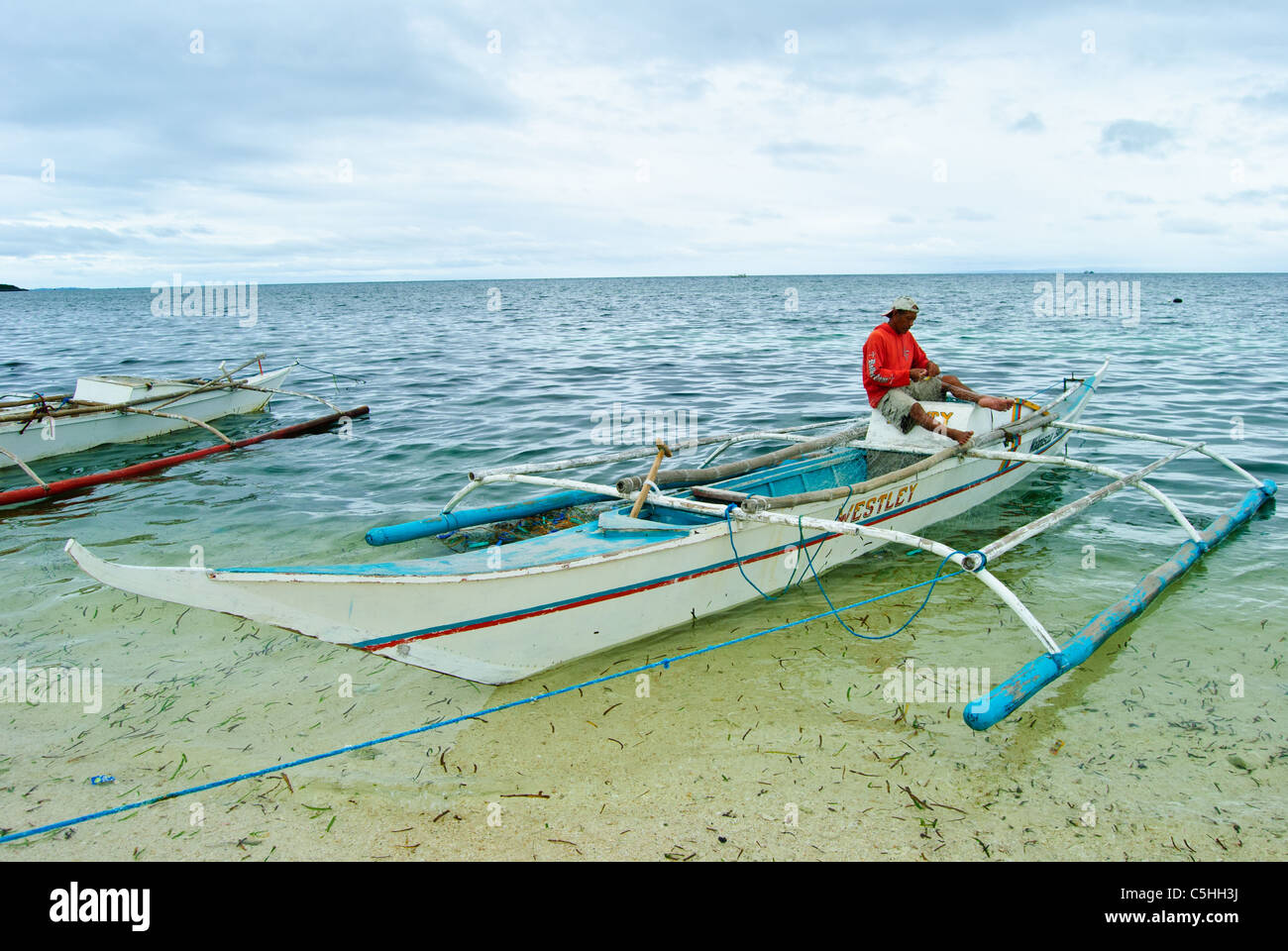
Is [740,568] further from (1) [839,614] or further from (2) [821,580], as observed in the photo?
(2) [821,580]

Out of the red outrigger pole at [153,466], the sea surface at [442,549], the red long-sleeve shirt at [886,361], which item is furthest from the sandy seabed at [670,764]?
the red outrigger pole at [153,466]

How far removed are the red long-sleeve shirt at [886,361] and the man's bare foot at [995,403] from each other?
3.33 feet

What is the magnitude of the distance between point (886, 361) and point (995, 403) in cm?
166

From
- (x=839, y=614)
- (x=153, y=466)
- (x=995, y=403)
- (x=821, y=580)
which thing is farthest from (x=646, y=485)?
(x=153, y=466)

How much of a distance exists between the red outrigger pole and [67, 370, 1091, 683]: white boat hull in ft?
25.5

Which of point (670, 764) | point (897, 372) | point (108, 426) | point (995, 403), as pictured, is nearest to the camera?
point (670, 764)

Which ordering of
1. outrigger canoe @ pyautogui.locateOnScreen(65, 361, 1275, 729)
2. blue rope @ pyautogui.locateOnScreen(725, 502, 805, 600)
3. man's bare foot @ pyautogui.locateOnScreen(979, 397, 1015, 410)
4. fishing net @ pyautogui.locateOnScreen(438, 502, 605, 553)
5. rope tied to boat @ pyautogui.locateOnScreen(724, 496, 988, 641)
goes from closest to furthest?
1. outrigger canoe @ pyautogui.locateOnScreen(65, 361, 1275, 729)
2. rope tied to boat @ pyautogui.locateOnScreen(724, 496, 988, 641)
3. blue rope @ pyautogui.locateOnScreen(725, 502, 805, 600)
4. fishing net @ pyautogui.locateOnScreen(438, 502, 605, 553)
5. man's bare foot @ pyautogui.locateOnScreen(979, 397, 1015, 410)

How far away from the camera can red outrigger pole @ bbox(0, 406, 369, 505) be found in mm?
10227

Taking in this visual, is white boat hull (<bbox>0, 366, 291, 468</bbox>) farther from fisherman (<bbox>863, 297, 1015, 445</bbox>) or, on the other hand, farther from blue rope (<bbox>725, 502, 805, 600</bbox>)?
fisherman (<bbox>863, 297, 1015, 445</bbox>)

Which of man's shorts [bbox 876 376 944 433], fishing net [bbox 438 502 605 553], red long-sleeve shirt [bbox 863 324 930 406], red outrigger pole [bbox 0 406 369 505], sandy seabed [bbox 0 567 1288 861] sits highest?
red long-sleeve shirt [bbox 863 324 930 406]

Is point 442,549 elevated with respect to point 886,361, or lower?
lower

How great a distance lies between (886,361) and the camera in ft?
27.1

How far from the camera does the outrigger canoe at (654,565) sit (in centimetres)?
457

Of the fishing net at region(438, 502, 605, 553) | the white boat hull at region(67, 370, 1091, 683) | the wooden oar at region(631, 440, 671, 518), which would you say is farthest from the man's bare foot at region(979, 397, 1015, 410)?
the fishing net at region(438, 502, 605, 553)
